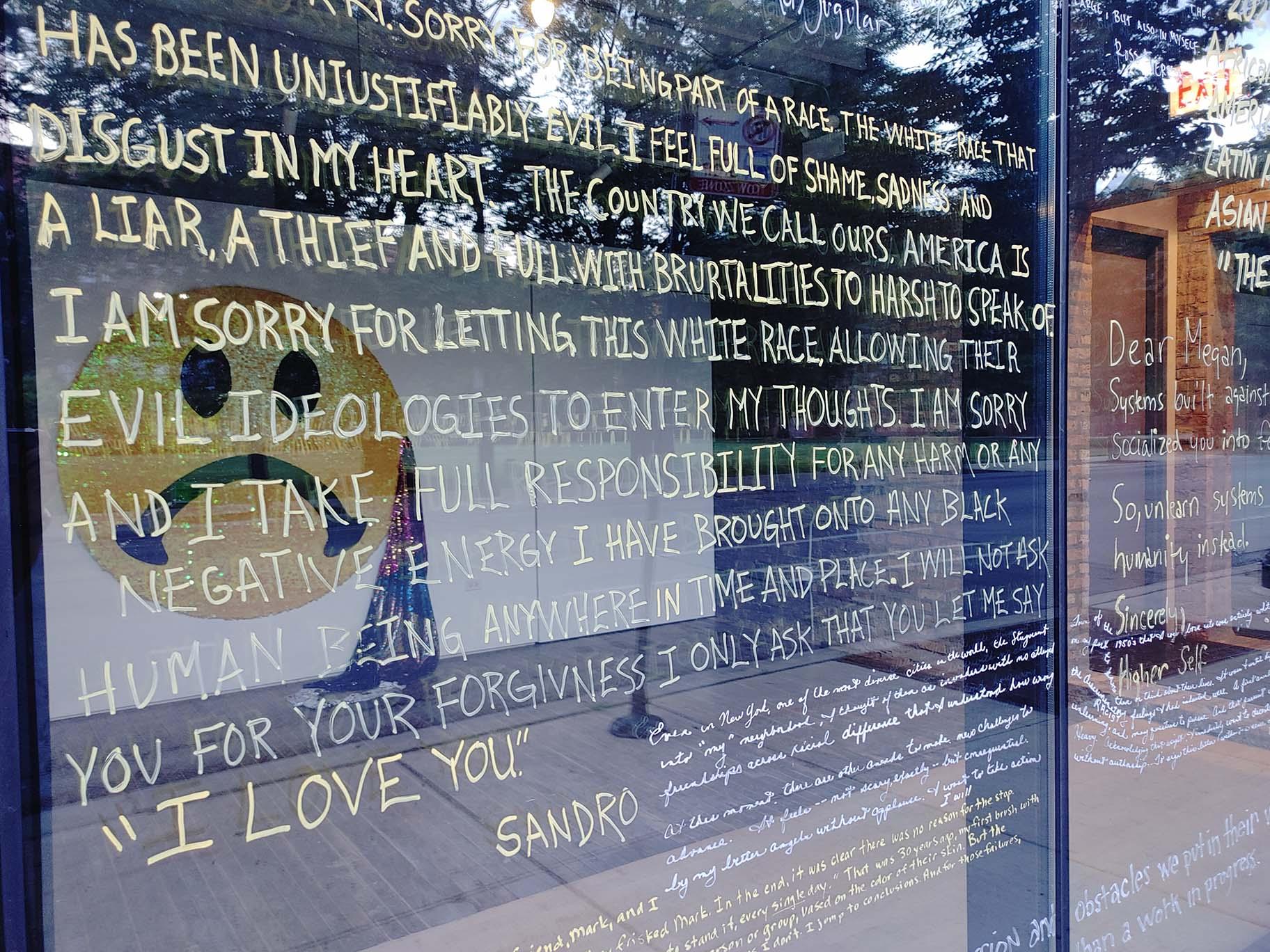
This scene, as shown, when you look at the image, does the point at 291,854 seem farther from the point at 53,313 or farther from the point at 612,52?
the point at 612,52

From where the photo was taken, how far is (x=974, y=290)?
249 cm

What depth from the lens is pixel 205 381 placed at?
5.13 ft

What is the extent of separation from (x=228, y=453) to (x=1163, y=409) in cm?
272

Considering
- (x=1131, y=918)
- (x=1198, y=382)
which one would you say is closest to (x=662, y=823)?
(x=1131, y=918)

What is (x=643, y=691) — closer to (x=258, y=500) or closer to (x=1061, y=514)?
(x=258, y=500)

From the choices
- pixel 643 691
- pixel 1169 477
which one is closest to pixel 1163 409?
pixel 1169 477

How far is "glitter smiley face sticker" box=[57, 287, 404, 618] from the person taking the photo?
4.85ft

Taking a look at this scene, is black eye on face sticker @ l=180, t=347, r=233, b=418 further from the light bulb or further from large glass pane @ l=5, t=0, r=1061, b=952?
the light bulb

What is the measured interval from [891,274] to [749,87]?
1.95 ft

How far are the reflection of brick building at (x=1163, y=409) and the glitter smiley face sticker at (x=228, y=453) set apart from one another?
1984 mm

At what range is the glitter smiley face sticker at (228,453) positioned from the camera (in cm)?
148

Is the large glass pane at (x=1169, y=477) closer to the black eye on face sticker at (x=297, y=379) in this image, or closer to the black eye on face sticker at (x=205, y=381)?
the black eye on face sticker at (x=297, y=379)

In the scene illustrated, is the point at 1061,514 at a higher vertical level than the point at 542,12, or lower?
lower

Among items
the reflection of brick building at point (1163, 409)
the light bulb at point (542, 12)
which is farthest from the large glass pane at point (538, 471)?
the reflection of brick building at point (1163, 409)
